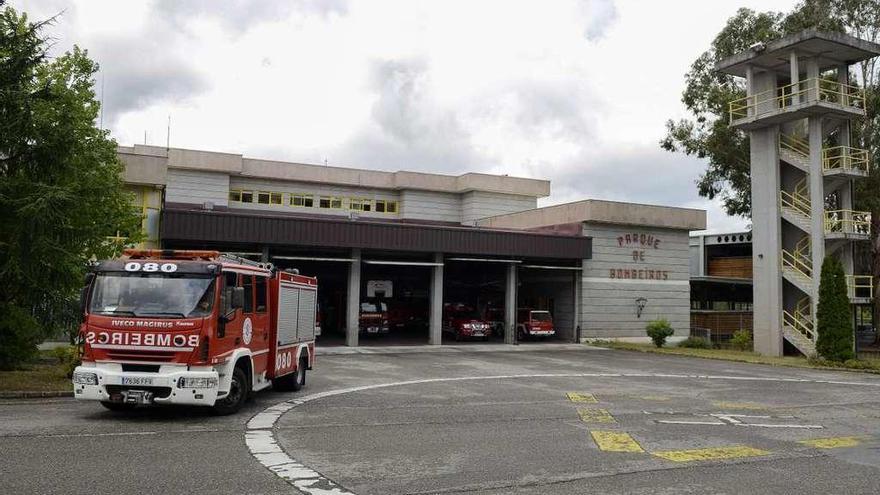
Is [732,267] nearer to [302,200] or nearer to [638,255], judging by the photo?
[638,255]

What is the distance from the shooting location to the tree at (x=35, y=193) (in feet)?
45.6

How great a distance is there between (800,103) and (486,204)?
2341 cm

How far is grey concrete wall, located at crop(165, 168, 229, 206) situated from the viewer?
42.4 meters

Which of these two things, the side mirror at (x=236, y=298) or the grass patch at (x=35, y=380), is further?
the grass patch at (x=35, y=380)

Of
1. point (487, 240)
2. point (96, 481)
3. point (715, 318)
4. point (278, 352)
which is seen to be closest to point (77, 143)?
point (278, 352)

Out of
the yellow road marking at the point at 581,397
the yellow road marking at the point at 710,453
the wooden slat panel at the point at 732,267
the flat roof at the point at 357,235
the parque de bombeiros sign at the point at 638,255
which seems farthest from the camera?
the wooden slat panel at the point at 732,267

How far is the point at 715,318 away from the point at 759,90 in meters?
15.2

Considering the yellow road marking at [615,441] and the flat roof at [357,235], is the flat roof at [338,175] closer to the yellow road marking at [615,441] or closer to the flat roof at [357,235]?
the flat roof at [357,235]

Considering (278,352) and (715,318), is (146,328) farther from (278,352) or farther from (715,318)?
(715,318)

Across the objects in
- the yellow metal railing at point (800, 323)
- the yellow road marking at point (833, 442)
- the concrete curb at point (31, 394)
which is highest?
the yellow metal railing at point (800, 323)

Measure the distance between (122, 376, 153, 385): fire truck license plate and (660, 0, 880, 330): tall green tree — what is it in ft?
103

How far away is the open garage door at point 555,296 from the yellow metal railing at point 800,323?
9532mm

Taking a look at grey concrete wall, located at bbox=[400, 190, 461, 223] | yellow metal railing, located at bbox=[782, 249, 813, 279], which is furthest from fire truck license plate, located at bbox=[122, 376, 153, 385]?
grey concrete wall, located at bbox=[400, 190, 461, 223]

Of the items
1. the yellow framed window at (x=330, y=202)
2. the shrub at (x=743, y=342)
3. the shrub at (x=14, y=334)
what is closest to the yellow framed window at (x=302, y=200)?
the yellow framed window at (x=330, y=202)
